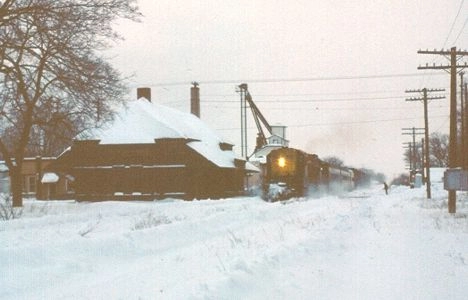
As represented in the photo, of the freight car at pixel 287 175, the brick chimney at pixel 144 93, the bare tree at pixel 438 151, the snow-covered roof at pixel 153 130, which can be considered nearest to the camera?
the freight car at pixel 287 175

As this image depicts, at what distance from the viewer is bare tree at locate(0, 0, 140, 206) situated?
2075 centimetres

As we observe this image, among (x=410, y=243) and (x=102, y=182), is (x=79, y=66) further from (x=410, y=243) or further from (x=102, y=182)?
(x=102, y=182)

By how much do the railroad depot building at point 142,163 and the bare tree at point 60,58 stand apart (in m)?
16.2

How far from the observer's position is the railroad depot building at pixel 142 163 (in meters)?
41.5

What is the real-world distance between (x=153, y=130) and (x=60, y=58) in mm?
21482

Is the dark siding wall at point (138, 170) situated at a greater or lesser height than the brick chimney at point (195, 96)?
lesser

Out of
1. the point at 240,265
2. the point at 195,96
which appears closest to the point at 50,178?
the point at 195,96

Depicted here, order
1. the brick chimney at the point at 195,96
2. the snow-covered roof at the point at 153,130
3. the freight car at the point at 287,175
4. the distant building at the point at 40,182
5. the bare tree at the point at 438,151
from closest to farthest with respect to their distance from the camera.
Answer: the freight car at the point at 287,175 < the snow-covered roof at the point at 153,130 < the distant building at the point at 40,182 < the brick chimney at the point at 195,96 < the bare tree at the point at 438,151

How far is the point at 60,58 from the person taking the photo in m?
21.8

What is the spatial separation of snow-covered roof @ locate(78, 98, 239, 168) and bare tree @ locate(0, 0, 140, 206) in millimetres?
15260

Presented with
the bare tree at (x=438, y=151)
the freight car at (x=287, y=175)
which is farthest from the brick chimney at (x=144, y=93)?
the bare tree at (x=438, y=151)

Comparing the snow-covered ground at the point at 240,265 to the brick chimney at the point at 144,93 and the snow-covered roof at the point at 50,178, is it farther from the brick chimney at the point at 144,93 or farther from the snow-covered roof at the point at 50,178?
the snow-covered roof at the point at 50,178

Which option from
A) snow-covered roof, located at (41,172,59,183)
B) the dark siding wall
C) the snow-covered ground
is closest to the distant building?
snow-covered roof, located at (41,172,59,183)

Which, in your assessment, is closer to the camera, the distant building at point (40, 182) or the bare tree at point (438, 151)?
the distant building at point (40, 182)
